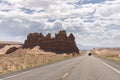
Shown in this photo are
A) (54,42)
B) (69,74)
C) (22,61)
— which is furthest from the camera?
(54,42)

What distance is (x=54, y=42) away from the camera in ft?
454

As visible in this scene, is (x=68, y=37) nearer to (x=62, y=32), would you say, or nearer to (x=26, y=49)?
(x=62, y=32)

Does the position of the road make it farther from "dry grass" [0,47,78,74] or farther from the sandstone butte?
the sandstone butte

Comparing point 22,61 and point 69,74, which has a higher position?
point 69,74

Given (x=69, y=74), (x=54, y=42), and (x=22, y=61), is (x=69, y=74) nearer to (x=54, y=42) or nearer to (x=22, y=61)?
(x=22, y=61)

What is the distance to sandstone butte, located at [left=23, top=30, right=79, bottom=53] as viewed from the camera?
136m

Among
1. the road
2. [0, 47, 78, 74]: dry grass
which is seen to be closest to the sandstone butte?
[0, 47, 78, 74]: dry grass

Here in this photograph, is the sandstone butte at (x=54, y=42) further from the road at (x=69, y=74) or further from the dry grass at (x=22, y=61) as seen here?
the road at (x=69, y=74)

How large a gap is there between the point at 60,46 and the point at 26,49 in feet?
62.1

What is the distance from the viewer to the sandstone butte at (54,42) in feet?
447

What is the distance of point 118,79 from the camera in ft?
50.1

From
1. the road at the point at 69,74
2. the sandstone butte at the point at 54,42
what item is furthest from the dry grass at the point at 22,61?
the sandstone butte at the point at 54,42

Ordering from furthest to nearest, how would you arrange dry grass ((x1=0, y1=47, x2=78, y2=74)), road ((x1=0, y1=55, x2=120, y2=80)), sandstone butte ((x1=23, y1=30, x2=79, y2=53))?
sandstone butte ((x1=23, y1=30, x2=79, y2=53)) < dry grass ((x1=0, y1=47, x2=78, y2=74)) < road ((x1=0, y1=55, x2=120, y2=80))

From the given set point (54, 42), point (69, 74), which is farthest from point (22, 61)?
point (54, 42)
